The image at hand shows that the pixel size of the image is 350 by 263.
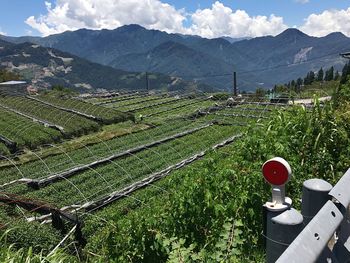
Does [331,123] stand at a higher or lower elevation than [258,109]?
higher

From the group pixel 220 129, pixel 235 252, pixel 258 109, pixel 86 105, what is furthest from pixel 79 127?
pixel 235 252

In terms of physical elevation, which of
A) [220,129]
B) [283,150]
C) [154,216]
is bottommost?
[220,129]

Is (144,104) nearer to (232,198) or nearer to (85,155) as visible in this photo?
(85,155)

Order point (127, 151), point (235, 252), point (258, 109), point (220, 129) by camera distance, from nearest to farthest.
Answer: point (235, 252)
point (127, 151)
point (220, 129)
point (258, 109)

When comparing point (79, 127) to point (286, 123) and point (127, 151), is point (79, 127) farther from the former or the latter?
point (286, 123)

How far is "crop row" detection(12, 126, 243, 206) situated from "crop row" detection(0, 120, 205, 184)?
1.67 metres

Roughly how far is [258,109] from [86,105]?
66.1ft

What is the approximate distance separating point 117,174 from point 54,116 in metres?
19.7

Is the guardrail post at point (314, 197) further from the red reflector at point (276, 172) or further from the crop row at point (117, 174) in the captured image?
the crop row at point (117, 174)

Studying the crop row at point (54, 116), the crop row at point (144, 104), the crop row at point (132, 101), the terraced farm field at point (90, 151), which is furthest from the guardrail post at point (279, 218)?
the crop row at point (132, 101)

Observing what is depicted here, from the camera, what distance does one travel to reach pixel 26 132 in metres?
→ 29.7

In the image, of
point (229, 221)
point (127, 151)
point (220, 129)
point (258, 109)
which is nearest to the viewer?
point (229, 221)

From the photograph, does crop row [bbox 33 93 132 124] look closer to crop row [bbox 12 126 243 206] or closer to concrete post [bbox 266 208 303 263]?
crop row [bbox 12 126 243 206]

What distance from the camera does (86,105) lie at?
1678 inches
